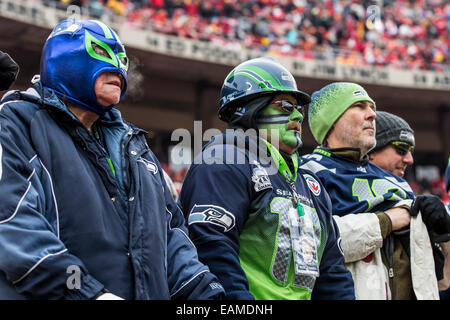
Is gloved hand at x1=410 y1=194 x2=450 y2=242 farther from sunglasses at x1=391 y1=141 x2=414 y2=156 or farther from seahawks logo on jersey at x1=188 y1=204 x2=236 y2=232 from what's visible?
seahawks logo on jersey at x1=188 y1=204 x2=236 y2=232

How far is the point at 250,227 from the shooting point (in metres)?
2.90

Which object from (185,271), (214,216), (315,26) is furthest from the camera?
(315,26)

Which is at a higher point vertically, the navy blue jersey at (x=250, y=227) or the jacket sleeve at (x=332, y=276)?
the navy blue jersey at (x=250, y=227)

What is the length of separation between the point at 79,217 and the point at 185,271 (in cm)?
54

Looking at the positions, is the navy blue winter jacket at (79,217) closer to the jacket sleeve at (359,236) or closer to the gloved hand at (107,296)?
the gloved hand at (107,296)

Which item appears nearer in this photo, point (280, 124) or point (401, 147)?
point (280, 124)

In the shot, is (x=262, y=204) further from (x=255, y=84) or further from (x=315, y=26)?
(x=315, y=26)

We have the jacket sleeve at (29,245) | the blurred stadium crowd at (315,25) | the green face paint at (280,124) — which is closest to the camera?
the jacket sleeve at (29,245)

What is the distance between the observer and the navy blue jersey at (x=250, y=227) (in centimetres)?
272

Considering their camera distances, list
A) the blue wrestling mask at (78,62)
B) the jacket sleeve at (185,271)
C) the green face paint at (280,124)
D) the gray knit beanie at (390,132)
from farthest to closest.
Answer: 1. the gray knit beanie at (390,132)
2. the green face paint at (280,124)
3. the blue wrestling mask at (78,62)
4. the jacket sleeve at (185,271)

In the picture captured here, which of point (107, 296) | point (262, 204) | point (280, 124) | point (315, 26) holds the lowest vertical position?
point (107, 296)

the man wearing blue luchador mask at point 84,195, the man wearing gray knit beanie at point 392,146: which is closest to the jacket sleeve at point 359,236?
the man wearing gray knit beanie at point 392,146

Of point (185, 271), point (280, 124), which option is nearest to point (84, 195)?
point (185, 271)

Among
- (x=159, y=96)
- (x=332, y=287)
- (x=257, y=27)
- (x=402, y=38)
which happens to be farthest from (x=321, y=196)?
(x=402, y=38)
